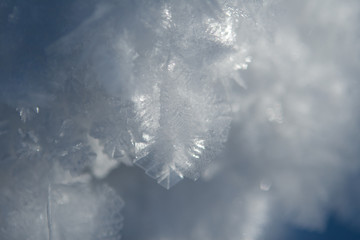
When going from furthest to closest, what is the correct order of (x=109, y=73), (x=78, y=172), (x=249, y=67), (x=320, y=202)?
(x=320, y=202) < (x=249, y=67) < (x=78, y=172) < (x=109, y=73)

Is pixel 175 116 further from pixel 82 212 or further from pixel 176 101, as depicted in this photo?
pixel 82 212

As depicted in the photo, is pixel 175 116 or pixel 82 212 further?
pixel 82 212

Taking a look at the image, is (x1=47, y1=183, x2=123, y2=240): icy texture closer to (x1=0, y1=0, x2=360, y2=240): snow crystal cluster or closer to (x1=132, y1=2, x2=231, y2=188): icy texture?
(x1=0, y1=0, x2=360, y2=240): snow crystal cluster

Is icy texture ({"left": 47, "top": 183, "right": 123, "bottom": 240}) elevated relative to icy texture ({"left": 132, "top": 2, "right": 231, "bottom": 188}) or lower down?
lower down

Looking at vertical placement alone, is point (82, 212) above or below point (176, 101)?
below

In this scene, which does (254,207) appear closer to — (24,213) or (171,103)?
(171,103)

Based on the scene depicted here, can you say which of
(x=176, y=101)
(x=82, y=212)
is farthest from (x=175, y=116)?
(x=82, y=212)

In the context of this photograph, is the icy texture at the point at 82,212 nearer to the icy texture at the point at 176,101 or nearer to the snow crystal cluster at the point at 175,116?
the snow crystal cluster at the point at 175,116

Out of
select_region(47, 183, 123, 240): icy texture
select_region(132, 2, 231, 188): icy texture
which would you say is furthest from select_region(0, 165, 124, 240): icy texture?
select_region(132, 2, 231, 188): icy texture

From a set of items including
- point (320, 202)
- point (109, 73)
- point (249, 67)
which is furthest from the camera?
point (320, 202)

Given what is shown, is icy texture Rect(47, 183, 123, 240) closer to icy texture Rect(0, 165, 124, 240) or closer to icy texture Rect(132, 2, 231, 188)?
icy texture Rect(0, 165, 124, 240)

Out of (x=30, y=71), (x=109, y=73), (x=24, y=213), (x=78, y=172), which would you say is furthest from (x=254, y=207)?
(x=30, y=71)
